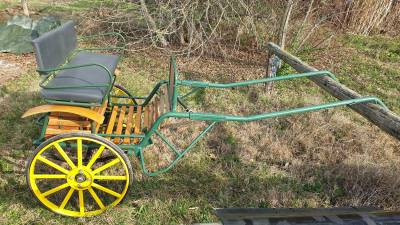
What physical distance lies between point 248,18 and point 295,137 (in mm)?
3437

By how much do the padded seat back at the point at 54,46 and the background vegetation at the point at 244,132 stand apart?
3.79ft

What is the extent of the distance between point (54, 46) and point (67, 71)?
10.7 inches

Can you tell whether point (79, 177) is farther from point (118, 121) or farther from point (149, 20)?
point (149, 20)

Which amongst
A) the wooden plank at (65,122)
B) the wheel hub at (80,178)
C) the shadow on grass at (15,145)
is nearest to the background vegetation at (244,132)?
the shadow on grass at (15,145)

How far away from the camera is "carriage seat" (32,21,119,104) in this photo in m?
2.75

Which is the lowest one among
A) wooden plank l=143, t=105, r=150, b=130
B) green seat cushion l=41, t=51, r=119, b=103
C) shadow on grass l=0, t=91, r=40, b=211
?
shadow on grass l=0, t=91, r=40, b=211

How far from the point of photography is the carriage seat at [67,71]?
275cm

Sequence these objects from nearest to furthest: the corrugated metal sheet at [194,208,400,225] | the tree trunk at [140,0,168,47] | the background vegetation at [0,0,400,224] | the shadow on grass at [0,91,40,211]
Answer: the corrugated metal sheet at [194,208,400,225]
the shadow on grass at [0,91,40,211]
the background vegetation at [0,0,400,224]
the tree trunk at [140,0,168,47]

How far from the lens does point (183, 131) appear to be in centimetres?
428

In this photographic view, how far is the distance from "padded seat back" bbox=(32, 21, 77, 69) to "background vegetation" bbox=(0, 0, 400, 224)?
1.15m

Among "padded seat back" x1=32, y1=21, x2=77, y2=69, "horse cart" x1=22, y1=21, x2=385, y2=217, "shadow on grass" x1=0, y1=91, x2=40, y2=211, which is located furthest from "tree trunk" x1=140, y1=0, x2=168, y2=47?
"horse cart" x1=22, y1=21, x2=385, y2=217

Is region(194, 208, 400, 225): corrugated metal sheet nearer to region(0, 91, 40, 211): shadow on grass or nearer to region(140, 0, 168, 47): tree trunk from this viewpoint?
region(0, 91, 40, 211): shadow on grass

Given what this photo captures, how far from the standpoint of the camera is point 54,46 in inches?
124

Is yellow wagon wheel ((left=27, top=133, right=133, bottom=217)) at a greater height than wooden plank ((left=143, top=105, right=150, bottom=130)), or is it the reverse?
wooden plank ((left=143, top=105, right=150, bottom=130))
